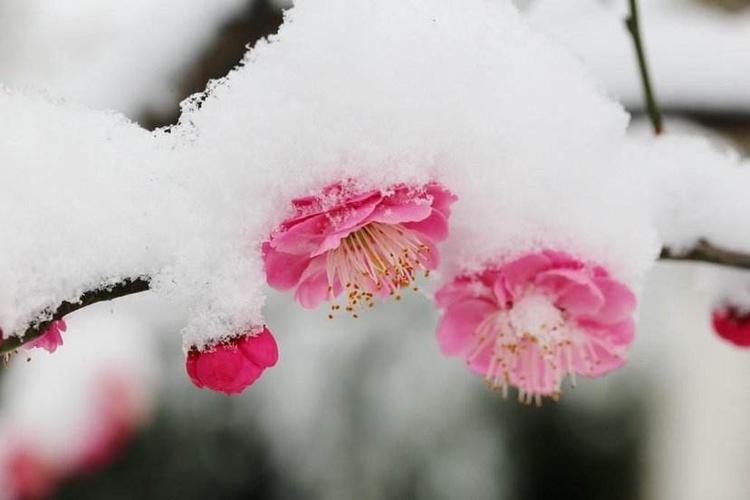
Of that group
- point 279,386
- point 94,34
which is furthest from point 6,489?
point 279,386

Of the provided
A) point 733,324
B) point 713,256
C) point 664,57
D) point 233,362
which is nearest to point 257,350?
point 233,362

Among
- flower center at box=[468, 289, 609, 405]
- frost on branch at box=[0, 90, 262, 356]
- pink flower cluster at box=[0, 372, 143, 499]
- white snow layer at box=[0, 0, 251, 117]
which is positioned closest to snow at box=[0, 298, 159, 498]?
pink flower cluster at box=[0, 372, 143, 499]

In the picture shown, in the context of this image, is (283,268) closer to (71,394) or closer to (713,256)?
(713,256)

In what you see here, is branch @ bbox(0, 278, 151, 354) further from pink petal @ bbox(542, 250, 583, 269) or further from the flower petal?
pink petal @ bbox(542, 250, 583, 269)

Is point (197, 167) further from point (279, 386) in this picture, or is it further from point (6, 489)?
point (279, 386)

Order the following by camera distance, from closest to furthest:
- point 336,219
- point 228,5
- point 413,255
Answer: point 336,219 < point 413,255 < point 228,5

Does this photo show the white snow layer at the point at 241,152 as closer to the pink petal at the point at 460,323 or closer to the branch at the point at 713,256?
the pink petal at the point at 460,323

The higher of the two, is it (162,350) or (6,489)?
(162,350)

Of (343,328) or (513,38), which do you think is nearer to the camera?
(513,38)
